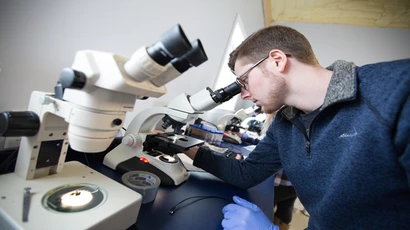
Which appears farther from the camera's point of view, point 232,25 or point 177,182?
point 232,25

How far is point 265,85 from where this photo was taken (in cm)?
81

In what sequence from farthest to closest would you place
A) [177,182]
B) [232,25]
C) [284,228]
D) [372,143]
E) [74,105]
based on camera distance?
[232,25]
[284,228]
[177,182]
[372,143]
[74,105]

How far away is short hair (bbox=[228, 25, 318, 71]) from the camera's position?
770 millimetres

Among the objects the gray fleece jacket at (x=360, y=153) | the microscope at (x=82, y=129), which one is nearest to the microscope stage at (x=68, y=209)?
the microscope at (x=82, y=129)

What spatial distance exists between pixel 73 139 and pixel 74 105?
8cm

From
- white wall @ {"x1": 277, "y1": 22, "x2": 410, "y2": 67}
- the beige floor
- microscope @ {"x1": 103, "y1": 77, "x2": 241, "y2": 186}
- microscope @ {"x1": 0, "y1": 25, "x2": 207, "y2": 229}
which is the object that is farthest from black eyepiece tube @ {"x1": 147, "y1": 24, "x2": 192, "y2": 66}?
white wall @ {"x1": 277, "y1": 22, "x2": 410, "y2": 67}

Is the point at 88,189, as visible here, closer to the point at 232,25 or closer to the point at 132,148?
the point at 132,148

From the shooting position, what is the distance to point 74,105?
1.38 feet

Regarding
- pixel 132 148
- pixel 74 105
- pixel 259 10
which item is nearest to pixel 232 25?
pixel 259 10

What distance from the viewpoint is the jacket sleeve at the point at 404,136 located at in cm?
47

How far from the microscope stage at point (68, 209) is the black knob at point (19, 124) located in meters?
0.13

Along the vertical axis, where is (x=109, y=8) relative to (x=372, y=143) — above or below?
above

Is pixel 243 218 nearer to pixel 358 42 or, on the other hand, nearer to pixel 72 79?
pixel 72 79

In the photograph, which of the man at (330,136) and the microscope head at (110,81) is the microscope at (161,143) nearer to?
the man at (330,136)
